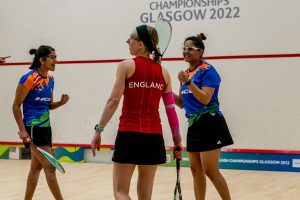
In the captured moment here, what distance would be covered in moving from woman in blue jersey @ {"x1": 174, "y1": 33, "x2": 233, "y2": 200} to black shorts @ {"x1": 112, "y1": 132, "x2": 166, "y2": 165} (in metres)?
0.78

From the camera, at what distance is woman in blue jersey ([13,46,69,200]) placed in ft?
11.4

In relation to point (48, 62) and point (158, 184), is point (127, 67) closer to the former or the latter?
point (48, 62)

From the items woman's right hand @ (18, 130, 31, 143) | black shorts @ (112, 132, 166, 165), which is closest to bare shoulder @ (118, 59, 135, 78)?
black shorts @ (112, 132, 166, 165)

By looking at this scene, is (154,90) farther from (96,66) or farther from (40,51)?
(96,66)

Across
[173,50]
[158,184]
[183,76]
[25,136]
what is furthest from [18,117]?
[173,50]

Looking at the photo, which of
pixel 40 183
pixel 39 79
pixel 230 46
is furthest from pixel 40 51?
pixel 230 46

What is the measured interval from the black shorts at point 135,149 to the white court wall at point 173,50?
362cm

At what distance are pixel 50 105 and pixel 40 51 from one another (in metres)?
0.35

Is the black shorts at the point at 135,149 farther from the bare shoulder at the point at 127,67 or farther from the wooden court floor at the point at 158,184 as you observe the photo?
the wooden court floor at the point at 158,184

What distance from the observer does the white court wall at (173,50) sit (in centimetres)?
582

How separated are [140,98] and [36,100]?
1.30 metres

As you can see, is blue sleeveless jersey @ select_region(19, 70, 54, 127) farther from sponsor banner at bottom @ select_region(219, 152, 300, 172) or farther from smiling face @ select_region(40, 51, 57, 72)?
sponsor banner at bottom @ select_region(219, 152, 300, 172)

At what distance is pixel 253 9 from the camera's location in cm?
589

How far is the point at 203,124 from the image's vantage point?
3.28 m
